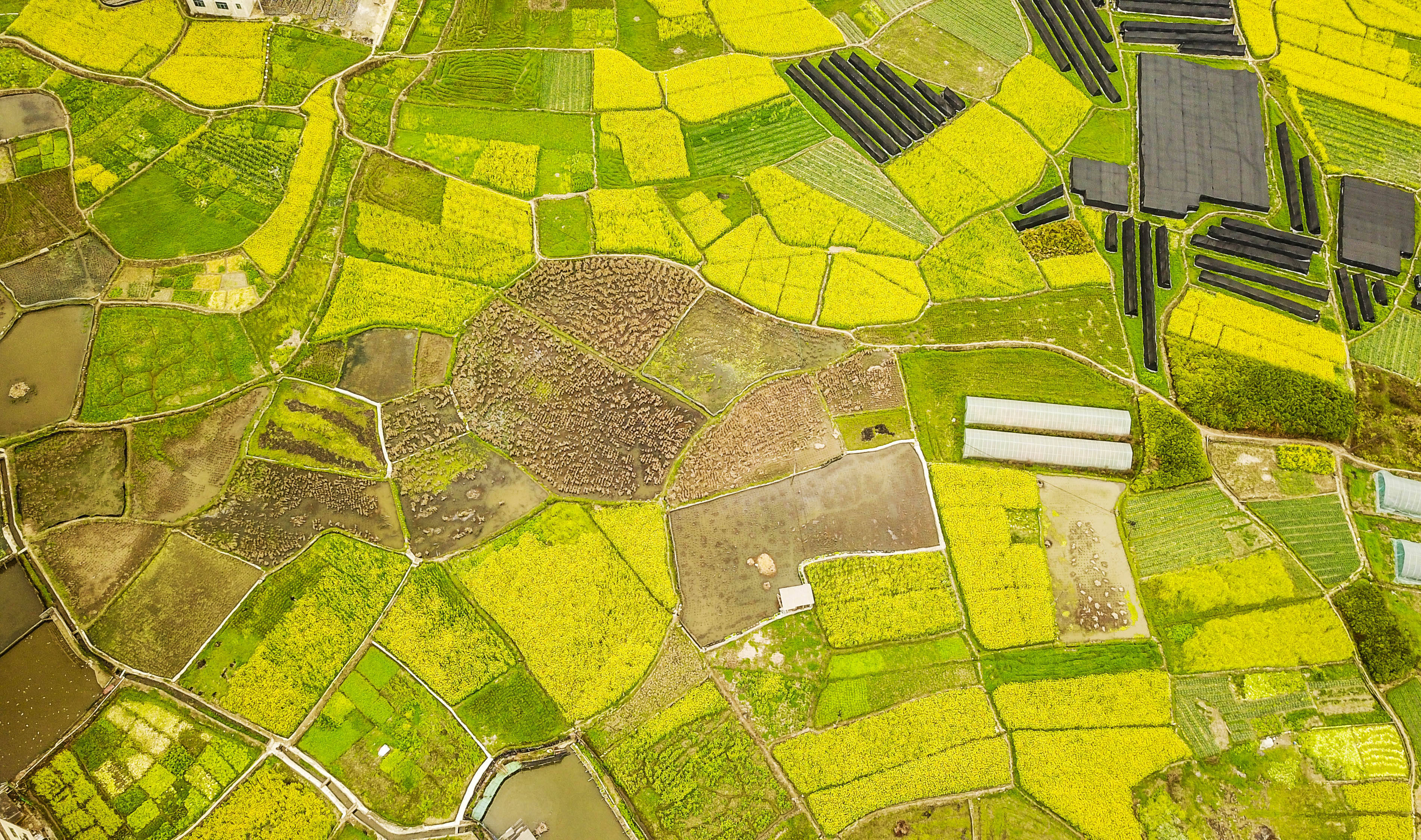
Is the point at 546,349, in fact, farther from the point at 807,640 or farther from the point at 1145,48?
the point at 1145,48

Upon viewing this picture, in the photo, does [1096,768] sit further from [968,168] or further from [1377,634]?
[968,168]

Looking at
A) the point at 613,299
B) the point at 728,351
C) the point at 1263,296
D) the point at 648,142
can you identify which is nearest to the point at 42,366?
the point at 613,299

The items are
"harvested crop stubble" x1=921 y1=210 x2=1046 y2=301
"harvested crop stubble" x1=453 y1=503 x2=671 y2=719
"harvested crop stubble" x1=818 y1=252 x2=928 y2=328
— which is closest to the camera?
"harvested crop stubble" x1=453 y1=503 x2=671 y2=719

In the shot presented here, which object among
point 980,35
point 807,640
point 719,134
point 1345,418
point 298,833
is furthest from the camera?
point 980,35

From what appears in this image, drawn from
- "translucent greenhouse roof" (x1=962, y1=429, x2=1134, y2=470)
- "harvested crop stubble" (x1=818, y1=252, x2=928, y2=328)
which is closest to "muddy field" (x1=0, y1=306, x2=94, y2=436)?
"harvested crop stubble" (x1=818, y1=252, x2=928, y2=328)

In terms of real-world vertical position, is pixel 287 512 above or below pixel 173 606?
above

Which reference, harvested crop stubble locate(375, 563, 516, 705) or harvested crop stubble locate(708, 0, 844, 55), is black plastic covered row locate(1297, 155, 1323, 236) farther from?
harvested crop stubble locate(375, 563, 516, 705)

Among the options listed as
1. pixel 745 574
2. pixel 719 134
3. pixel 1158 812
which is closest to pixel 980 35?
pixel 719 134
